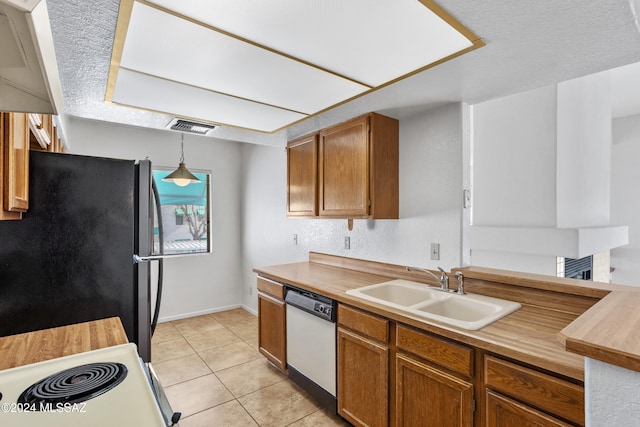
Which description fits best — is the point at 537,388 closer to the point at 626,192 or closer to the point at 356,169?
the point at 356,169

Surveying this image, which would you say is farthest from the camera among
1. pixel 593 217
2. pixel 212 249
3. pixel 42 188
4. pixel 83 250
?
pixel 212 249

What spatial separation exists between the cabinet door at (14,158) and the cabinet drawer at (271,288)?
69.0 inches

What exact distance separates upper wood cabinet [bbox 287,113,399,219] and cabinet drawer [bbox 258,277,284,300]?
72 cm

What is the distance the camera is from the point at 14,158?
1.07m

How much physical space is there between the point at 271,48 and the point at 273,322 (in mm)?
2188

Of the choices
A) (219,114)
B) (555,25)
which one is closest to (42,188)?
(219,114)

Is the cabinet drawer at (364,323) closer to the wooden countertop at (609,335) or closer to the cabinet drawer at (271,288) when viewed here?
the cabinet drawer at (271,288)

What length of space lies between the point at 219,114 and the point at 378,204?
140 cm

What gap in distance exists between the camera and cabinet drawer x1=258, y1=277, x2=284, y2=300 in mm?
2607

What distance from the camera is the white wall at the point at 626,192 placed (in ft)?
16.5

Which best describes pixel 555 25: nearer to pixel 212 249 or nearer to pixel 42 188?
pixel 42 188

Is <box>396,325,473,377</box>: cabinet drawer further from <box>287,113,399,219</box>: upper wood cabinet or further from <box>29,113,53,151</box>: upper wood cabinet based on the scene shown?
<box>29,113,53,151</box>: upper wood cabinet

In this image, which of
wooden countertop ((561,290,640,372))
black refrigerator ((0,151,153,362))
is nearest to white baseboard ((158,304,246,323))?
black refrigerator ((0,151,153,362))

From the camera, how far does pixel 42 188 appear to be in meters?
1.53
